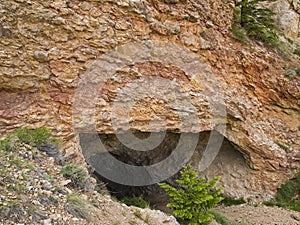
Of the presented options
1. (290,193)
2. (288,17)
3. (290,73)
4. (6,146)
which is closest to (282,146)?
(290,193)

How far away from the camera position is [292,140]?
916 cm

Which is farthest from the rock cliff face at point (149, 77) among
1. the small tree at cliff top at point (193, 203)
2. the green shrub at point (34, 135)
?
the small tree at cliff top at point (193, 203)

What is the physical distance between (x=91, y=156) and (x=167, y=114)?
2633 mm

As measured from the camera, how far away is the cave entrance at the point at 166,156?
9031mm

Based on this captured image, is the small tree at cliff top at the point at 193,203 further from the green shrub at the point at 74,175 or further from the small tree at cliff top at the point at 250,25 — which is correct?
the small tree at cliff top at the point at 250,25

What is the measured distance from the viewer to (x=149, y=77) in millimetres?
7332

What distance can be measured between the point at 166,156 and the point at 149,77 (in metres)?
3.66

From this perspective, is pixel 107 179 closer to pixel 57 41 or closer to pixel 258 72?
pixel 57 41

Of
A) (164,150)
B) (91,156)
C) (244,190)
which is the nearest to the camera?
(91,156)

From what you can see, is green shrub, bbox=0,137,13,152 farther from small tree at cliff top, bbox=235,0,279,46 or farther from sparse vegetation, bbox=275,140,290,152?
small tree at cliff top, bbox=235,0,279,46

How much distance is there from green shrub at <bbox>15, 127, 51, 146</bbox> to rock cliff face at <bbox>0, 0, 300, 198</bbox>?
0.41 metres

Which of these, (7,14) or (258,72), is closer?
(7,14)

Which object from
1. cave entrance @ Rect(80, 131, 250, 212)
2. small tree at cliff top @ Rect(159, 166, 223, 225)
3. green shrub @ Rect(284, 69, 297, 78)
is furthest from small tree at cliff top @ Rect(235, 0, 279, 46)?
small tree at cliff top @ Rect(159, 166, 223, 225)

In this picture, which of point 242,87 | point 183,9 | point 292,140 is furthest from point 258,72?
point 183,9
